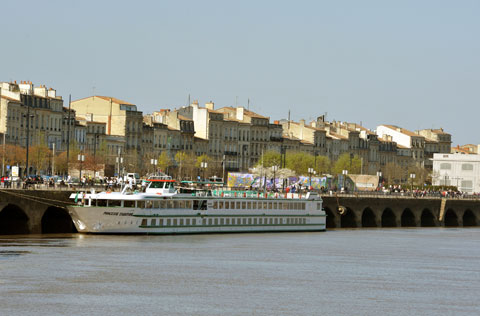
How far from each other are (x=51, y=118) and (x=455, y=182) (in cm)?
6469

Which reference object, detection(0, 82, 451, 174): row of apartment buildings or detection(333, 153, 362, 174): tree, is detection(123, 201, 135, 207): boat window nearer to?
detection(0, 82, 451, 174): row of apartment buildings

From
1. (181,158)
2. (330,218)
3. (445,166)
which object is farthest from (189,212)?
(445,166)

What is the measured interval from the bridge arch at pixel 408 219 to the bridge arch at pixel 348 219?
11.4m

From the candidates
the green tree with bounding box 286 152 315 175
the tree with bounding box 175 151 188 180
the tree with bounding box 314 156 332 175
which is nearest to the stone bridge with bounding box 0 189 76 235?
the tree with bounding box 175 151 188 180

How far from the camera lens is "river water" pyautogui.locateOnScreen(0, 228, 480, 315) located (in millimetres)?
48594

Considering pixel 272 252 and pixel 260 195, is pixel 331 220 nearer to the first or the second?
pixel 260 195

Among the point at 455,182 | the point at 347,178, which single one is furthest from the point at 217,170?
the point at 455,182

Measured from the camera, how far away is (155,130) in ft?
497

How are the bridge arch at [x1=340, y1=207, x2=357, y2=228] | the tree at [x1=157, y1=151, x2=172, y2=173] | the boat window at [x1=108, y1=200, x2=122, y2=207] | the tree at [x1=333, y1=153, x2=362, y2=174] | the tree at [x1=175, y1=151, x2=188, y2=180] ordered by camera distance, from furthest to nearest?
the tree at [x1=333, y1=153, x2=362, y2=174], the tree at [x1=175, y1=151, x2=188, y2=180], the tree at [x1=157, y1=151, x2=172, y2=173], the bridge arch at [x1=340, y1=207, x2=357, y2=228], the boat window at [x1=108, y1=200, x2=122, y2=207]

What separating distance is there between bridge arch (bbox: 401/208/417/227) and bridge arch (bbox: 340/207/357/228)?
11352mm

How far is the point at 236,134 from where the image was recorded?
16525 cm

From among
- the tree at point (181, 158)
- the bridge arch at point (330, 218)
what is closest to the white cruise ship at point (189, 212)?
the bridge arch at point (330, 218)

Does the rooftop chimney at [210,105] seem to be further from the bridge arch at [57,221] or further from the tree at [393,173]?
the bridge arch at [57,221]

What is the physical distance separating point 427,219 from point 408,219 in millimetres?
4648
